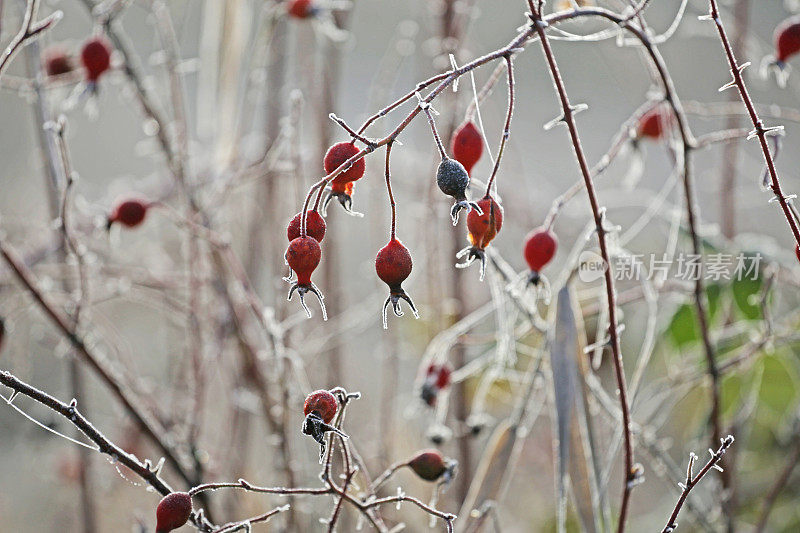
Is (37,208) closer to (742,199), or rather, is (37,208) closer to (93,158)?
(742,199)

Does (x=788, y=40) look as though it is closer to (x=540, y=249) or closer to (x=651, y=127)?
(x=651, y=127)

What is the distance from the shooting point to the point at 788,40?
77cm

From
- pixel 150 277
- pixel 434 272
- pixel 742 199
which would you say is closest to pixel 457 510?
pixel 434 272

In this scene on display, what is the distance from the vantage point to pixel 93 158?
→ 3.18 metres

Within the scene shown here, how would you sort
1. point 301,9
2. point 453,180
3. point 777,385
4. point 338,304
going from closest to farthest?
point 453,180 < point 301,9 < point 777,385 < point 338,304

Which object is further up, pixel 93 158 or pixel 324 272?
pixel 93 158

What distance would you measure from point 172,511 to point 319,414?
10cm

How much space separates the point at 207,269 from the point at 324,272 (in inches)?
6.5

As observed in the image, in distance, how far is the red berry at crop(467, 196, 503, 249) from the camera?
0.55 meters

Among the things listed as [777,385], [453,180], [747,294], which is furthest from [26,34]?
[777,385]

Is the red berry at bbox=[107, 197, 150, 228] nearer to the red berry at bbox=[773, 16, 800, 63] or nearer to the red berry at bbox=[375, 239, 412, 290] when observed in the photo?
the red berry at bbox=[375, 239, 412, 290]

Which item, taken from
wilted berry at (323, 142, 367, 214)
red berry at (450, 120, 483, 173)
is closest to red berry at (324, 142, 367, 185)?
wilted berry at (323, 142, 367, 214)

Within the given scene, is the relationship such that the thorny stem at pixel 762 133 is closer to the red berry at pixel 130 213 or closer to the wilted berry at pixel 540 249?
Result: the wilted berry at pixel 540 249

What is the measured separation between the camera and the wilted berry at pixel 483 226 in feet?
1.81
